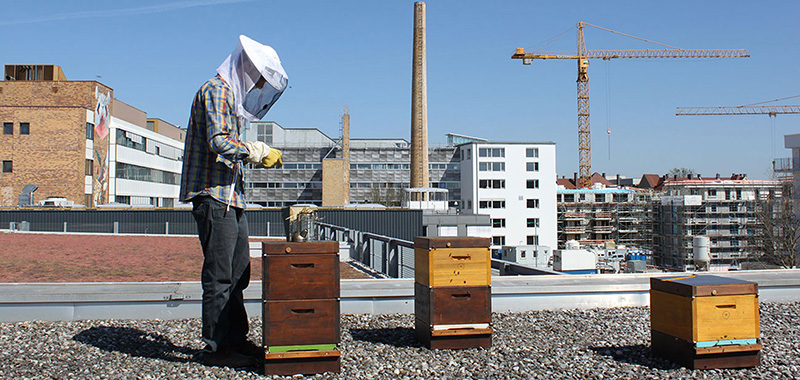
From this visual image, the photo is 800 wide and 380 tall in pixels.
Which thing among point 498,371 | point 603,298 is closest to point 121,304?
point 498,371

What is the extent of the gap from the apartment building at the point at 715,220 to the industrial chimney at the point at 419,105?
39.6 metres

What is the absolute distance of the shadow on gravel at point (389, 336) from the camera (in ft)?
16.9

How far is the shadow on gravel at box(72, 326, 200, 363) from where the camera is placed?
4652mm

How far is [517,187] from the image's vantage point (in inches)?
3248

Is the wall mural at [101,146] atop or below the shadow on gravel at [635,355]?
atop

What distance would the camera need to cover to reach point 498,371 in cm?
430

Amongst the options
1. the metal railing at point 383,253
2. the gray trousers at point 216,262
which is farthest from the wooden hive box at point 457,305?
the metal railing at point 383,253

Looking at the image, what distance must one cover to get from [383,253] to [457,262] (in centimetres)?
795

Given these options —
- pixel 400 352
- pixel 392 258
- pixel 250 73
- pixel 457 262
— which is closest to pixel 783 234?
pixel 392 258

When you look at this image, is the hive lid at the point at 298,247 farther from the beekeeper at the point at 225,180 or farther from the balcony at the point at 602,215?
the balcony at the point at 602,215

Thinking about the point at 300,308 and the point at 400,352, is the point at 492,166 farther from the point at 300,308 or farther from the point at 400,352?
the point at 300,308

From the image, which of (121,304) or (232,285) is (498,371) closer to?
(232,285)

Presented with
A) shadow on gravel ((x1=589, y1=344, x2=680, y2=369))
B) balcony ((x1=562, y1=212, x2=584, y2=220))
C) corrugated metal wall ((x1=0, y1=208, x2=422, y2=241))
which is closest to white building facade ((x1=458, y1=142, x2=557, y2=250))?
balcony ((x1=562, y1=212, x2=584, y2=220))

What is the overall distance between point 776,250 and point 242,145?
68.5 m
